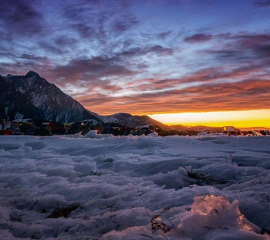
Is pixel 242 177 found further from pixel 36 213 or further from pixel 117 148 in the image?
pixel 117 148

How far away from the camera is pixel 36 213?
2922 millimetres

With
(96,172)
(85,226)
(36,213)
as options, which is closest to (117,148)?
(96,172)

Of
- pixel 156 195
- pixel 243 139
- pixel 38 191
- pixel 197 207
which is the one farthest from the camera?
pixel 243 139

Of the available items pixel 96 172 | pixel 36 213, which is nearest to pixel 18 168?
pixel 96 172

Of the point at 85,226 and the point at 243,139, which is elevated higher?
the point at 243,139

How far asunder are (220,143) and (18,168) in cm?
616

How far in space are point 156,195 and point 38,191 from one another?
68.5 inches

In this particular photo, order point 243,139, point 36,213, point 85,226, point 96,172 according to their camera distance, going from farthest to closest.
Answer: point 243,139
point 96,172
point 36,213
point 85,226

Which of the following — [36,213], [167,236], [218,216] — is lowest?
[36,213]

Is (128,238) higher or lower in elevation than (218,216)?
lower

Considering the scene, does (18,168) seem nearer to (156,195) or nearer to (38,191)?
(38,191)

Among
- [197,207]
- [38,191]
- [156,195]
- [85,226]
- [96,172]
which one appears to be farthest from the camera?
[96,172]

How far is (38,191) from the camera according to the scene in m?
3.65

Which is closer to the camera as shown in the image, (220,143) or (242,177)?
(242,177)
